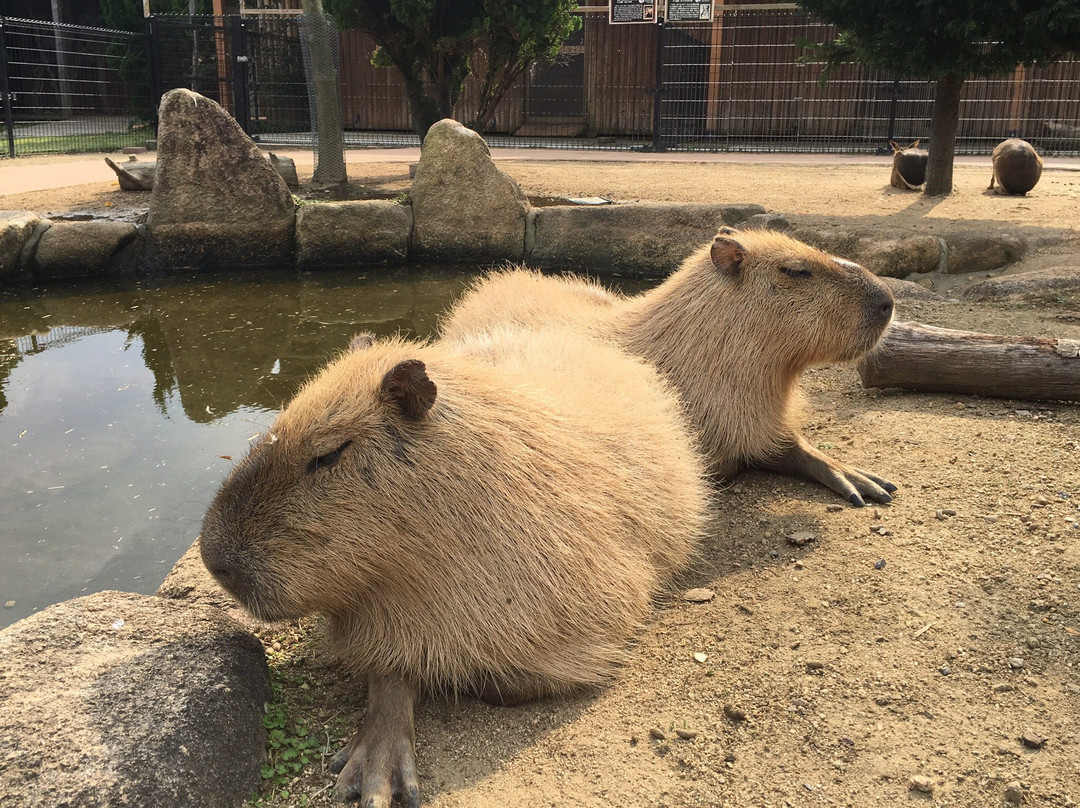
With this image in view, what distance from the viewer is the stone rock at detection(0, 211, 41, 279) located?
6207 millimetres

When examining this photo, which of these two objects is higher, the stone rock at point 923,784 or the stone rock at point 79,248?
the stone rock at point 79,248

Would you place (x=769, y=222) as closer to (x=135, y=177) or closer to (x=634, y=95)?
(x=135, y=177)

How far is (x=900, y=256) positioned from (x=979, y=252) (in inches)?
23.4

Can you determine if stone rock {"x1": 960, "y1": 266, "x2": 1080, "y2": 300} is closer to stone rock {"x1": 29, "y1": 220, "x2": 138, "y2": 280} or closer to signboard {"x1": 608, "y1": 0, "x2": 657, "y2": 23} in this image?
stone rock {"x1": 29, "y1": 220, "x2": 138, "y2": 280}

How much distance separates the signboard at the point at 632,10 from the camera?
45.8 feet

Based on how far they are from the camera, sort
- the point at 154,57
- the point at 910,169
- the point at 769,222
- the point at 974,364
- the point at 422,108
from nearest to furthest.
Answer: the point at 974,364, the point at 769,222, the point at 910,169, the point at 422,108, the point at 154,57

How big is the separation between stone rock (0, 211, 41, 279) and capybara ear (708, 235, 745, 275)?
16.4 ft

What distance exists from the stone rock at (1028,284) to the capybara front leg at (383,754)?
444 cm

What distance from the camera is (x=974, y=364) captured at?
12.5ft

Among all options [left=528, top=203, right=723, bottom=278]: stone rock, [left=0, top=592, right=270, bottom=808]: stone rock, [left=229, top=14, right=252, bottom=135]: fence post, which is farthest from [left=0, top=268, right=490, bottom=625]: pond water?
[left=229, top=14, right=252, bottom=135]: fence post

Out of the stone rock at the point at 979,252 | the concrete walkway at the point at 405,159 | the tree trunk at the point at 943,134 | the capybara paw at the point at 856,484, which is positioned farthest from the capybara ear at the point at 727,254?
the concrete walkway at the point at 405,159

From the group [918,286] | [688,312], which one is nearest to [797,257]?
[688,312]

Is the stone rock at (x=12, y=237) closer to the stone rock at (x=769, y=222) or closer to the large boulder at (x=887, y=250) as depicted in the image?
the stone rock at (x=769, y=222)

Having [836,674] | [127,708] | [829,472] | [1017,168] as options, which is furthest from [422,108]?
[127,708]
